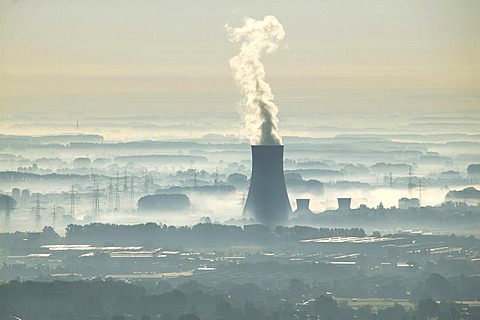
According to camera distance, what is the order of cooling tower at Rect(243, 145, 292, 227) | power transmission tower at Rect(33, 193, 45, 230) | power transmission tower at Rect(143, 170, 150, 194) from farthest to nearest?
power transmission tower at Rect(143, 170, 150, 194) < power transmission tower at Rect(33, 193, 45, 230) < cooling tower at Rect(243, 145, 292, 227)

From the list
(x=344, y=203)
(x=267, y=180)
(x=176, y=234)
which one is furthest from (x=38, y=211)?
(x=267, y=180)

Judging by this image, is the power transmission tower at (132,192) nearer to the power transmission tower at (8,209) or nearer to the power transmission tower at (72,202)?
the power transmission tower at (72,202)

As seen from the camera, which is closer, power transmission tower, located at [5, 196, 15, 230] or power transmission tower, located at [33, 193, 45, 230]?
power transmission tower, located at [5, 196, 15, 230]

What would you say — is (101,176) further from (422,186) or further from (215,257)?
(215,257)

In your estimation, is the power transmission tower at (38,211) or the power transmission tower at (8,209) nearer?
the power transmission tower at (8,209)

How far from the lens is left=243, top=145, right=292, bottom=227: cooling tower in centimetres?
6419

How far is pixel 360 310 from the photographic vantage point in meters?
54.4

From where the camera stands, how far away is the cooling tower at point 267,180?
211ft

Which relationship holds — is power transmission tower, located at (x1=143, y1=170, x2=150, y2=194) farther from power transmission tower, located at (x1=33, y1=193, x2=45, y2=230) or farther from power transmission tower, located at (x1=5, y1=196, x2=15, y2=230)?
power transmission tower, located at (x1=5, y1=196, x2=15, y2=230)

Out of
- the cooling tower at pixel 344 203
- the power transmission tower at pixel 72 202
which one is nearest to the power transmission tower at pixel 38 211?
the power transmission tower at pixel 72 202

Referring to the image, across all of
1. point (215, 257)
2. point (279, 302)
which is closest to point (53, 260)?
point (215, 257)

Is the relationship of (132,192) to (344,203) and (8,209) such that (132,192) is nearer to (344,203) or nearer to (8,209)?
(8,209)

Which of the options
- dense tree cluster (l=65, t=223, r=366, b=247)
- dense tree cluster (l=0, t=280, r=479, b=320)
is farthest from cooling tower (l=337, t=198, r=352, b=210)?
dense tree cluster (l=0, t=280, r=479, b=320)

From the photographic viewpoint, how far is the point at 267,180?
64188mm
